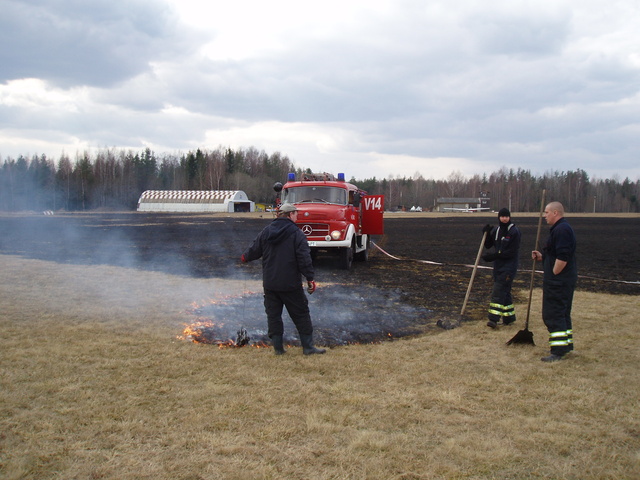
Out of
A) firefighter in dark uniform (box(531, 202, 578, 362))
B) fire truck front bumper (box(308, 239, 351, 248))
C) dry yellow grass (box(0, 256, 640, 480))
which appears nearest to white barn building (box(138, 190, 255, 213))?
fire truck front bumper (box(308, 239, 351, 248))

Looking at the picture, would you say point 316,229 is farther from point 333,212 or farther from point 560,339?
point 560,339

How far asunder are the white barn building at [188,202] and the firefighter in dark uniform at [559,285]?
73823 millimetres

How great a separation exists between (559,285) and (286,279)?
3.45 meters

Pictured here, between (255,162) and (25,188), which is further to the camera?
(255,162)

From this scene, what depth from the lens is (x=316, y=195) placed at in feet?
47.0

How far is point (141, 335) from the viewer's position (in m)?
6.61

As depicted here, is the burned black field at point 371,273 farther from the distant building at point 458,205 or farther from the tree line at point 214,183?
the distant building at point 458,205

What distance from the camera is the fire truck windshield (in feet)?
46.6

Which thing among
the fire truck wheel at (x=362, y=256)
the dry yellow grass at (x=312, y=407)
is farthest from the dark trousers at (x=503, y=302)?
the fire truck wheel at (x=362, y=256)

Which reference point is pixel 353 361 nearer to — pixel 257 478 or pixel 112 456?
pixel 257 478

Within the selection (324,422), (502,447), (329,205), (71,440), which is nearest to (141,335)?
(71,440)

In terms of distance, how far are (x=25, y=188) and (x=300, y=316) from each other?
1869 cm

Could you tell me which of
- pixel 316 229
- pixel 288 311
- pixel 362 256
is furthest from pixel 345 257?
pixel 288 311

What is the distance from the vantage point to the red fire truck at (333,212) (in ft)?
44.3
